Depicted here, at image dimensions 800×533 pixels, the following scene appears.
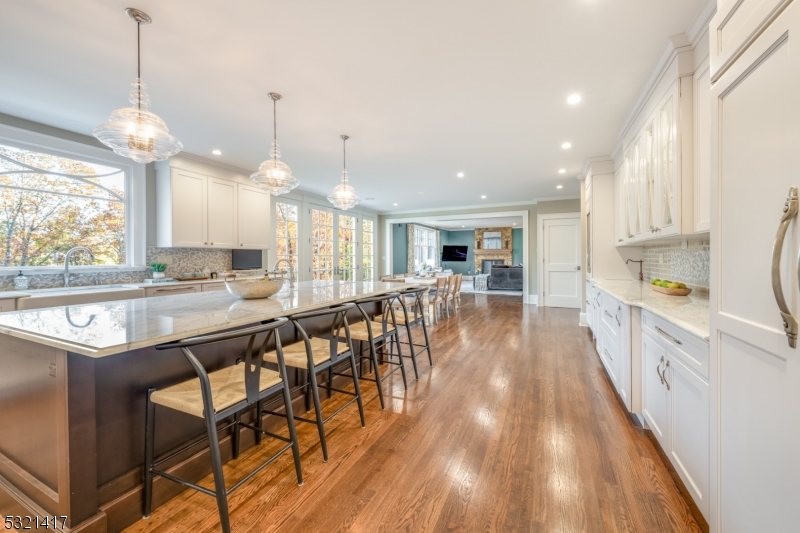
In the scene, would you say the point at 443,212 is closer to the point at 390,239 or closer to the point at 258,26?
the point at 390,239

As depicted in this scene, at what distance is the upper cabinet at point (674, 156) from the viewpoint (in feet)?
6.75

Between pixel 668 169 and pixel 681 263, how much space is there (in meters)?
1.10

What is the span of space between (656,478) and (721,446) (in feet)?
2.48

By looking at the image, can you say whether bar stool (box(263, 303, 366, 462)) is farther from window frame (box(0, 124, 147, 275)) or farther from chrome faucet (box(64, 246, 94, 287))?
window frame (box(0, 124, 147, 275))

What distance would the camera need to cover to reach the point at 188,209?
173 inches

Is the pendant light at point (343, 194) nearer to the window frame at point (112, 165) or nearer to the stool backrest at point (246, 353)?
the window frame at point (112, 165)

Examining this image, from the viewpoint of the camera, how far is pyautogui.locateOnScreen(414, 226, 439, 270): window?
12.6 meters

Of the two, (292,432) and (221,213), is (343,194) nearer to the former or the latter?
(221,213)

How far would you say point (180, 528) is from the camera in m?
1.40

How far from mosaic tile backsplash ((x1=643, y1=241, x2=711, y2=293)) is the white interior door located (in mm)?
3327

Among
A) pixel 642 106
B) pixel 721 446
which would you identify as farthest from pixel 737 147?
pixel 642 106

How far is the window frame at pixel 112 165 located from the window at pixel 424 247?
28.6 ft

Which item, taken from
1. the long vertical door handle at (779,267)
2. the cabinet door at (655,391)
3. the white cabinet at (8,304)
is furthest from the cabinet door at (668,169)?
the white cabinet at (8,304)

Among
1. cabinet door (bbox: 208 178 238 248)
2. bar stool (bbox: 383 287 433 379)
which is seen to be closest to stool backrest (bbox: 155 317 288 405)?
bar stool (bbox: 383 287 433 379)
